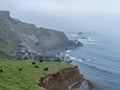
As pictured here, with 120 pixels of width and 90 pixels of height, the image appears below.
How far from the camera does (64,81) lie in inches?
3019

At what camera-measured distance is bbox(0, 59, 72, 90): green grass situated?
2180 inches

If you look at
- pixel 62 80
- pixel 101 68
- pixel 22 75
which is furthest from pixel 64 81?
pixel 101 68

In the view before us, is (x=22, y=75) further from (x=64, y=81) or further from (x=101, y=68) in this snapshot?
(x=101, y=68)

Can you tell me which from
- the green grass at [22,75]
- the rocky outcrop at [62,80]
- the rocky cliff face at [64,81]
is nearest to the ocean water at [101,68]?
the rocky cliff face at [64,81]

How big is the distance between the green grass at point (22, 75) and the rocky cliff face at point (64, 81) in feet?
3.75

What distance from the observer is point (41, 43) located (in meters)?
200

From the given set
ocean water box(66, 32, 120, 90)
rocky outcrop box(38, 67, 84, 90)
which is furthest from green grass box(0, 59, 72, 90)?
ocean water box(66, 32, 120, 90)

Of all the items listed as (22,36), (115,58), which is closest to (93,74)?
(115,58)

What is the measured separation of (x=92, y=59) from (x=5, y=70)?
404 ft

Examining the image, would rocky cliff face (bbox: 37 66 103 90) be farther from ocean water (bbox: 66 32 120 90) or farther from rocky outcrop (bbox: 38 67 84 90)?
ocean water (bbox: 66 32 120 90)

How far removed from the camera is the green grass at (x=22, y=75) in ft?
182

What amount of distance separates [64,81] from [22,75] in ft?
53.9

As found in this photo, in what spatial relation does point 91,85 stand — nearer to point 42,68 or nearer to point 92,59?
point 42,68

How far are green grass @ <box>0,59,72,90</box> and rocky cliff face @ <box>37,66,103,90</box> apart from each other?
114 cm
